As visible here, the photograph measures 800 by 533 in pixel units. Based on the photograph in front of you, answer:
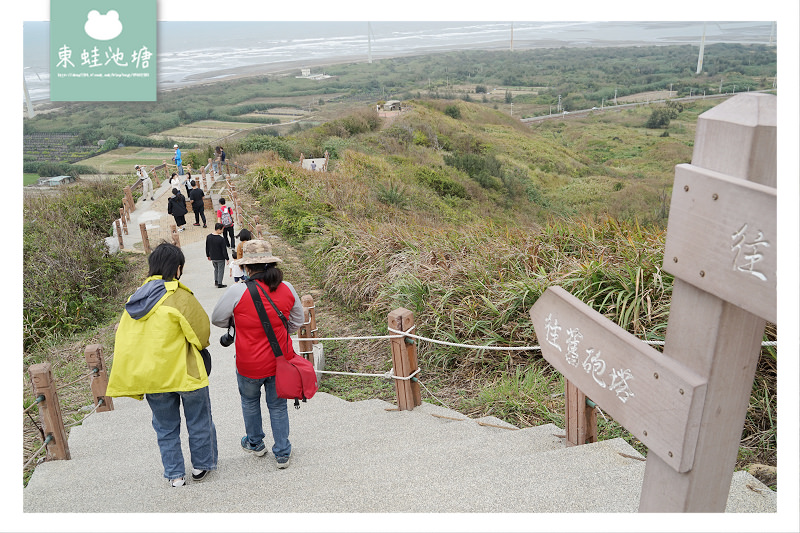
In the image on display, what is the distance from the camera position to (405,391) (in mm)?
3814

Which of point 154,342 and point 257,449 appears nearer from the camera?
point 154,342

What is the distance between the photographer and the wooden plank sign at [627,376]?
4.55ft

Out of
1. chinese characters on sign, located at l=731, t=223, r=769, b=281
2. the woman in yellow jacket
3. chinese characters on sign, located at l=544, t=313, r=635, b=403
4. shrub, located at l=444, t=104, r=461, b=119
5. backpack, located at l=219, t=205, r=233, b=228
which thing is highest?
shrub, located at l=444, t=104, r=461, b=119

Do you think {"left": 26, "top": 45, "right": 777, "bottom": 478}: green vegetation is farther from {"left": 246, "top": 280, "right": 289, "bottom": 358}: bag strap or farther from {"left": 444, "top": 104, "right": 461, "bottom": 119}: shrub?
{"left": 246, "top": 280, "right": 289, "bottom": 358}: bag strap

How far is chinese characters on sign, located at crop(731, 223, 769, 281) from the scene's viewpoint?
3.84 feet

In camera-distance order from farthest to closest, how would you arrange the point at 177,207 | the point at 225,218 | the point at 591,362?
the point at 177,207 → the point at 225,218 → the point at 591,362

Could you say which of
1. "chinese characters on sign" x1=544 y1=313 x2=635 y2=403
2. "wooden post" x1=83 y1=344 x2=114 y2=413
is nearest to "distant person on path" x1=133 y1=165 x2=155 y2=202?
"wooden post" x1=83 y1=344 x2=114 y2=413

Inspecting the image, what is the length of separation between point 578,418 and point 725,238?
1799 mm

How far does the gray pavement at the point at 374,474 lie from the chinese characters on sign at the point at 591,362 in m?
0.83

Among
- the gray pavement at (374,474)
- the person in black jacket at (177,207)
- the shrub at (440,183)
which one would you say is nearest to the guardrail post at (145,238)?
the person in black jacket at (177,207)

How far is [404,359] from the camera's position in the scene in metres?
3.69

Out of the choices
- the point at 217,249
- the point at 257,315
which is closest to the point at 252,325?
the point at 257,315

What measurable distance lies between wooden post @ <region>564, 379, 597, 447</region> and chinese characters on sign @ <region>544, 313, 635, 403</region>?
1085 millimetres

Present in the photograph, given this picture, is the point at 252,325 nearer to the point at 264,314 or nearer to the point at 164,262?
the point at 264,314
